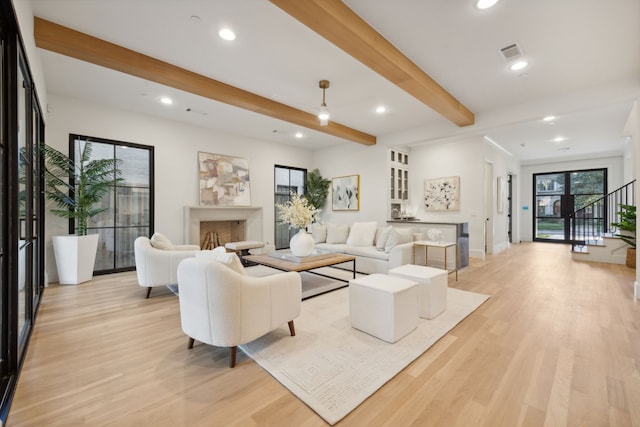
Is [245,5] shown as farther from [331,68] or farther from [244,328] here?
[244,328]

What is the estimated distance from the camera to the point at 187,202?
580 cm

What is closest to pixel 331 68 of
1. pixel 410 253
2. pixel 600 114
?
pixel 410 253

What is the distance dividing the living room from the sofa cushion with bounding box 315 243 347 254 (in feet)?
5.92

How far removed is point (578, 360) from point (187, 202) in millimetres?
6103

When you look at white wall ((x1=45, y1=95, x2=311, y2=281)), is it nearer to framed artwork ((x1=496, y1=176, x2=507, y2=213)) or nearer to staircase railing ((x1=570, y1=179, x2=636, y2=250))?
framed artwork ((x1=496, y1=176, x2=507, y2=213))

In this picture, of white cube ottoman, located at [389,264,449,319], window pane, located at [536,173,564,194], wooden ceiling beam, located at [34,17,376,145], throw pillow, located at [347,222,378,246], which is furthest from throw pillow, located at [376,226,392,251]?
window pane, located at [536,173,564,194]

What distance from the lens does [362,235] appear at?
18.2 ft

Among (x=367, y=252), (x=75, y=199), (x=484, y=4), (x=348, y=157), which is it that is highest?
(x=484, y=4)

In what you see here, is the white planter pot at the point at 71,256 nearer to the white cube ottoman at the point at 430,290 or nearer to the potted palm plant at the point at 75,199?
the potted palm plant at the point at 75,199

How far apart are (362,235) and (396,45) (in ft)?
11.0

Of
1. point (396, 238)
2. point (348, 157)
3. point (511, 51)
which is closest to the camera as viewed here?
point (511, 51)

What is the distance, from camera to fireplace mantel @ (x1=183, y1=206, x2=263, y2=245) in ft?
18.8

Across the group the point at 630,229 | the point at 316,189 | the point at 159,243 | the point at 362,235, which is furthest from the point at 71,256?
the point at 630,229

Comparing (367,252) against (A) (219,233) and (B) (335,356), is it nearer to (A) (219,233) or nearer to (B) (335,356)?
(B) (335,356)
